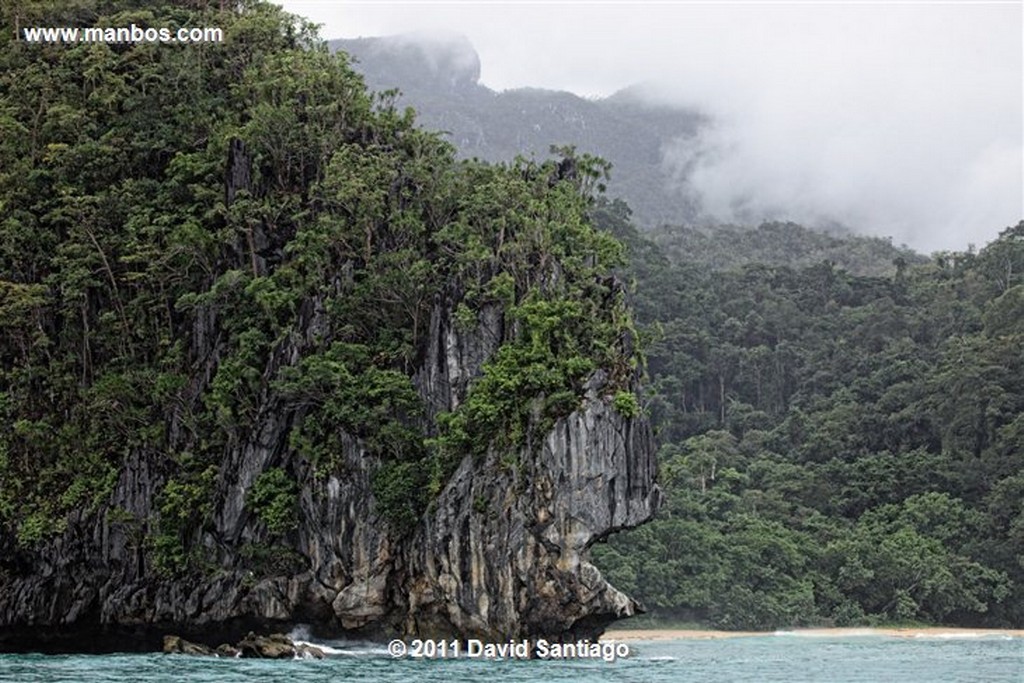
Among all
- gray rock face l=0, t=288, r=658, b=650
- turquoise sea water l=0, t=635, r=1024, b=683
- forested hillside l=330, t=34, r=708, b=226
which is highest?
forested hillside l=330, t=34, r=708, b=226

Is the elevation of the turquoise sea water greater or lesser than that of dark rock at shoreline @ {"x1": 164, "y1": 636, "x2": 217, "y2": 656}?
lesser

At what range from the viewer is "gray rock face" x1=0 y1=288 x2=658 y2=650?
26328 mm

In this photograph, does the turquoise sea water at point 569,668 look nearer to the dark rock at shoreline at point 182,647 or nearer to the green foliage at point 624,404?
Result: the dark rock at shoreline at point 182,647

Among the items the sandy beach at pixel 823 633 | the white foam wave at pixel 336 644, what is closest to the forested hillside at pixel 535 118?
the sandy beach at pixel 823 633

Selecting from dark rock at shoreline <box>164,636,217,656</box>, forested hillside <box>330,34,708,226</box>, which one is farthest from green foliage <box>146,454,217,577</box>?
forested hillside <box>330,34,708,226</box>

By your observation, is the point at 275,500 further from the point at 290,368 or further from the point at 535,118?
the point at 535,118

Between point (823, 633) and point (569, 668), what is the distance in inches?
775

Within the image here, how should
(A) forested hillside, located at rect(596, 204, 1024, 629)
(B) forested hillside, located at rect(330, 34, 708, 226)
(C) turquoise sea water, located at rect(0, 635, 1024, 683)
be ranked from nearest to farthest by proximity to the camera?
(C) turquoise sea water, located at rect(0, 635, 1024, 683) → (A) forested hillside, located at rect(596, 204, 1024, 629) → (B) forested hillside, located at rect(330, 34, 708, 226)

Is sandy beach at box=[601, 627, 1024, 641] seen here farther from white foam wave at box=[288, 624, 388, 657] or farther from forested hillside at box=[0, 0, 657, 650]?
forested hillside at box=[0, 0, 657, 650]

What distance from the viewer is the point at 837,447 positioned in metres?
50.6

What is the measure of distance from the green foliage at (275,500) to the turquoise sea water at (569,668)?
9.92 feet

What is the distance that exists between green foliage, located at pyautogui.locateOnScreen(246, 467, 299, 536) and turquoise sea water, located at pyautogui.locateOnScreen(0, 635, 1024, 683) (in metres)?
3.02

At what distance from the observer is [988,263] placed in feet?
195

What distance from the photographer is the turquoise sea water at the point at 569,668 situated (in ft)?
69.6
